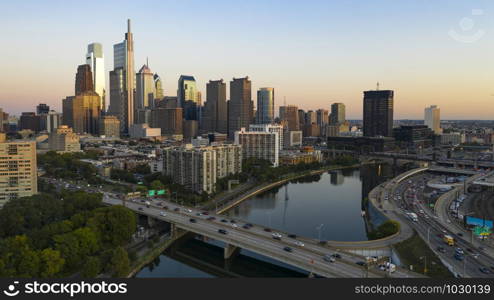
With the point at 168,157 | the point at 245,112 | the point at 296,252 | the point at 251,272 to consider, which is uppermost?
the point at 245,112

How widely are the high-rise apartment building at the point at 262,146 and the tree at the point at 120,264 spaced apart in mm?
19019

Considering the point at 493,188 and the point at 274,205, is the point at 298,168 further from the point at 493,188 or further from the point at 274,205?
the point at 493,188

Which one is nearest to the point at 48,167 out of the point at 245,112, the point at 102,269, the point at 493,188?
the point at 102,269

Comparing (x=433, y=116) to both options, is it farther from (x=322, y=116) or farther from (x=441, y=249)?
(x=441, y=249)

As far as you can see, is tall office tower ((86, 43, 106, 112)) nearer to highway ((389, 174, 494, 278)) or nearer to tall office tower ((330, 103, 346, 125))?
tall office tower ((330, 103, 346, 125))

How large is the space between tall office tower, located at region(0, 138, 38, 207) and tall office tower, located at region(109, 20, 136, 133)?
4639 cm

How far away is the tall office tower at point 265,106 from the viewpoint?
57250 mm

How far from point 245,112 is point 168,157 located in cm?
3053

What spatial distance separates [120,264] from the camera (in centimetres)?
884

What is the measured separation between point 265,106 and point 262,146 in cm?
2992

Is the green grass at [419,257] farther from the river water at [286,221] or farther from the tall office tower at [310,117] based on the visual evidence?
the tall office tower at [310,117]

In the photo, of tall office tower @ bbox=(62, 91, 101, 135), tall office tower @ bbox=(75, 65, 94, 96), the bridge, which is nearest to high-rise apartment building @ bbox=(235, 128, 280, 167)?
the bridge

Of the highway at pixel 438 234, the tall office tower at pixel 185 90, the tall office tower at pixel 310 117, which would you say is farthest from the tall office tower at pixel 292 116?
the highway at pixel 438 234

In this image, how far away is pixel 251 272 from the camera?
9789mm
